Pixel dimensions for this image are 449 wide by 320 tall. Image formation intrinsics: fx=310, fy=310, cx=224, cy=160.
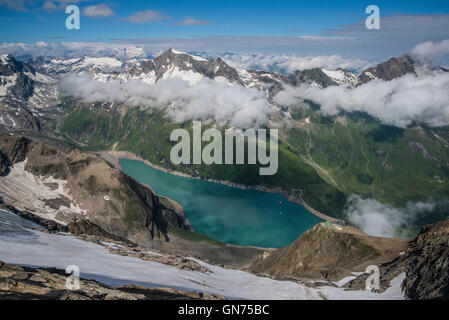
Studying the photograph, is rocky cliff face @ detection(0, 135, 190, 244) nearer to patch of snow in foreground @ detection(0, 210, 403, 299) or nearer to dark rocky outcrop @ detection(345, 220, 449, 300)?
patch of snow in foreground @ detection(0, 210, 403, 299)

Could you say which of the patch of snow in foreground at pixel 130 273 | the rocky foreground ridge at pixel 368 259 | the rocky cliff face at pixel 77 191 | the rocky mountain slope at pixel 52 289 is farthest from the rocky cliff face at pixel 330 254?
the rocky cliff face at pixel 77 191

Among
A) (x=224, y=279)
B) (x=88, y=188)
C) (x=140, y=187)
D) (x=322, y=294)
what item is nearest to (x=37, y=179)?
(x=88, y=188)

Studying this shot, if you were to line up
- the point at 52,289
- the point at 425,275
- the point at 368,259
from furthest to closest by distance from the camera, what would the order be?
the point at 368,259 → the point at 425,275 → the point at 52,289

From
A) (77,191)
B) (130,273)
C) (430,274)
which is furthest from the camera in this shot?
(77,191)

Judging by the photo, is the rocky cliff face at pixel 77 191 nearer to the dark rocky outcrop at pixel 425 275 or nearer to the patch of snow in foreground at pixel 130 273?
the patch of snow in foreground at pixel 130 273

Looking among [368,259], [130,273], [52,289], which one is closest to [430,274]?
[368,259]

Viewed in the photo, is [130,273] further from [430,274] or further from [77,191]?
[77,191]
